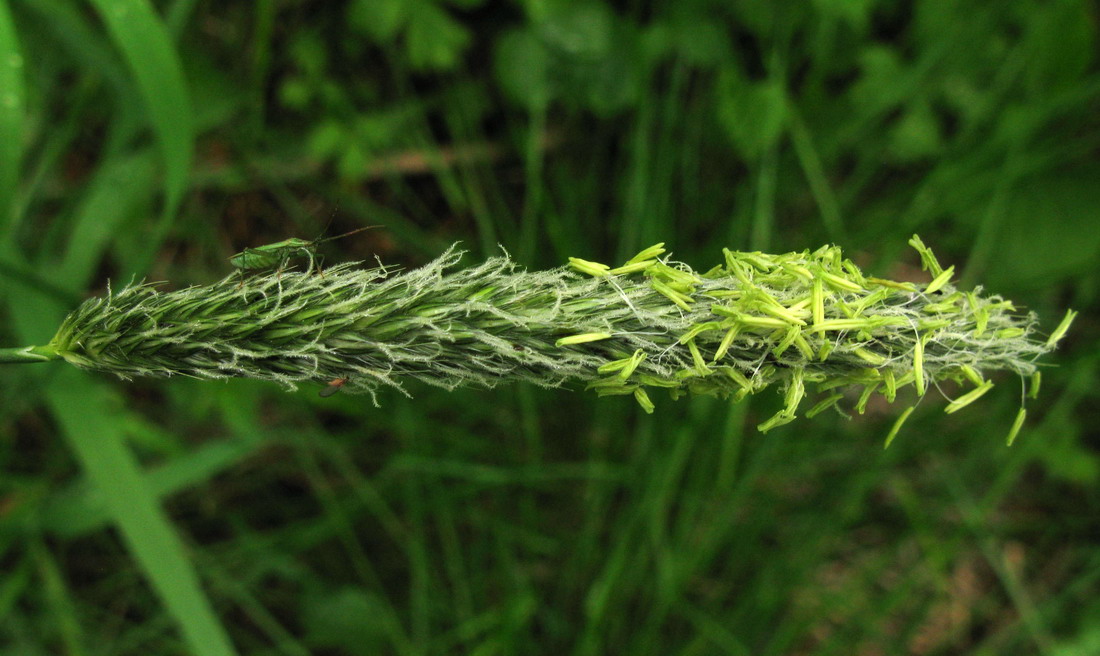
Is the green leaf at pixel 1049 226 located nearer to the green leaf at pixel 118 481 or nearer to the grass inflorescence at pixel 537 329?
the grass inflorescence at pixel 537 329

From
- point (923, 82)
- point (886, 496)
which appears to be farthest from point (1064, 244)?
point (886, 496)

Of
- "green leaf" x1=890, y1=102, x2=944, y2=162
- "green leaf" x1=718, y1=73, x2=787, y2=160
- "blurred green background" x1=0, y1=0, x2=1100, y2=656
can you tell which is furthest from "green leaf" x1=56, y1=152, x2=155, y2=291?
"green leaf" x1=890, y1=102, x2=944, y2=162

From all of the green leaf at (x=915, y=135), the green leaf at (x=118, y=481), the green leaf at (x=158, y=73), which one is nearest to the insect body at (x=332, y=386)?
the green leaf at (x=158, y=73)

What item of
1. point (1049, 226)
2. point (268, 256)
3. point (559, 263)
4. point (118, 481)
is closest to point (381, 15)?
point (559, 263)

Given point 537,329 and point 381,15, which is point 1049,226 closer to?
point 381,15

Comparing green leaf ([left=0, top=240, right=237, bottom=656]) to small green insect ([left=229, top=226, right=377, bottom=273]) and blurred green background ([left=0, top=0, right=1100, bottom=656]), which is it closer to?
blurred green background ([left=0, top=0, right=1100, bottom=656])
